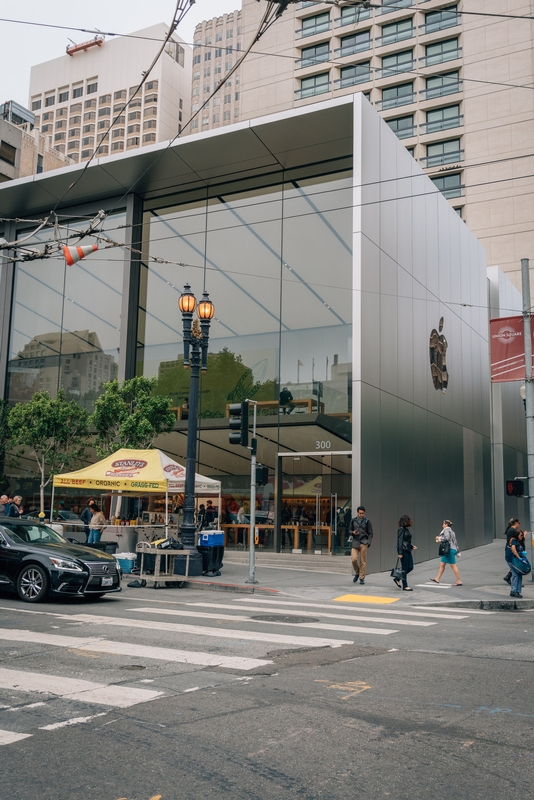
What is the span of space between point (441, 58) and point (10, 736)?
54.8 m

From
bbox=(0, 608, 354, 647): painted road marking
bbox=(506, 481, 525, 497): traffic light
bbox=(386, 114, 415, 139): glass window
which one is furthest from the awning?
bbox=(386, 114, 415, 139): glass window

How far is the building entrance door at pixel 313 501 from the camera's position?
20.8 metres

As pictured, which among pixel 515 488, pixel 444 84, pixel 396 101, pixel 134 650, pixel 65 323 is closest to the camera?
pixel 134 650

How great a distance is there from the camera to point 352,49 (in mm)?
54406

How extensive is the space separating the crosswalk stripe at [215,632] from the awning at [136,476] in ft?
23.8

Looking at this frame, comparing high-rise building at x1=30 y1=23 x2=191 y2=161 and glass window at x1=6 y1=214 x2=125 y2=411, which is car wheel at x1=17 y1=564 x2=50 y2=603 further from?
high-rise building at x1=30 y1=23 x2=191 y2=161

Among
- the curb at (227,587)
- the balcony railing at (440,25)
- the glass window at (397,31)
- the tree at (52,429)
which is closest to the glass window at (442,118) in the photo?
the balcony railing at (440,25)

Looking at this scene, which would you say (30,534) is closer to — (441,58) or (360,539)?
(360,539)

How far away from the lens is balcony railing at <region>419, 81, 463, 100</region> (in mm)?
49625

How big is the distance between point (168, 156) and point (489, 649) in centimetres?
2026

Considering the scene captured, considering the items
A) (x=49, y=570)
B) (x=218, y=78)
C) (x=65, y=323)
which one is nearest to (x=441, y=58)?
(x=65, y=323)

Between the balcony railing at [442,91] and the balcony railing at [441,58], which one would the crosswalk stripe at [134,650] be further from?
the balcony railing at [441,58]

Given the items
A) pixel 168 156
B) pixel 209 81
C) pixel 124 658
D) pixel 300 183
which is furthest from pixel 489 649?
pixel 209 81

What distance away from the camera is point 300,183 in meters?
23.8
